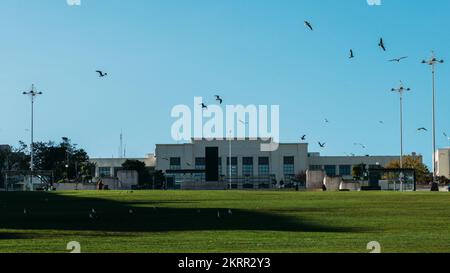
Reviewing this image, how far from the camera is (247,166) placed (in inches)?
7461

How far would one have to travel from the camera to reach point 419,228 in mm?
25953

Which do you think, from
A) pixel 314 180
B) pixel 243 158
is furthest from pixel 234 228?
pixel 243 158

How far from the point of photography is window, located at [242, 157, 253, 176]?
18725cm

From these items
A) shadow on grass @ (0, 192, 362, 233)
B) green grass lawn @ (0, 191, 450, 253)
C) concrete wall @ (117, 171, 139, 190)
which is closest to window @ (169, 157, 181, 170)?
concrete wall @ (117, 171, 139, 190)

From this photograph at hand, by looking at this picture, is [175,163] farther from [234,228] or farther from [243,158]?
[234,228]

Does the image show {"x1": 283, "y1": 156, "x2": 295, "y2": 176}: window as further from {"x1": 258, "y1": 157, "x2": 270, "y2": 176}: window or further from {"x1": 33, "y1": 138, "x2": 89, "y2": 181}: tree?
{"x1": 33, "y1": 138, "x2": 89, "y2": 181}: tree

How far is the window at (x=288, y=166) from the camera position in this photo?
629 ft

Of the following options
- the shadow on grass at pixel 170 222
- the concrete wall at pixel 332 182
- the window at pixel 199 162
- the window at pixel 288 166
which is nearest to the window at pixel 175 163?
the window at pixel 199 162

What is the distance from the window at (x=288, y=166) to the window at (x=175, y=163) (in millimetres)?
25793

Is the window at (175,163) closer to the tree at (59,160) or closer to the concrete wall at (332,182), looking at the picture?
the tree at (59,160)
